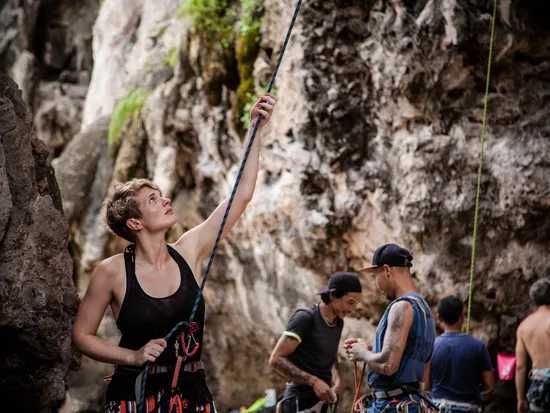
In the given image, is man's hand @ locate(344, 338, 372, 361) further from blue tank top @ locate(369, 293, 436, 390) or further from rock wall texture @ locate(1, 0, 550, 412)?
rock wall texture @ locate(1, 0, 550, 412)

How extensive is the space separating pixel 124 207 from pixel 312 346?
2807 millimetres

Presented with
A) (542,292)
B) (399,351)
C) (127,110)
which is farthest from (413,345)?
(127,110)

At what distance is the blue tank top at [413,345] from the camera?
14.6 ft

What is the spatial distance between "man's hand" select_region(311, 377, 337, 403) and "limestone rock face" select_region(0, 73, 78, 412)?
242cm

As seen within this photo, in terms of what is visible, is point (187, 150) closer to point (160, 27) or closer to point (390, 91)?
point (390, 91)

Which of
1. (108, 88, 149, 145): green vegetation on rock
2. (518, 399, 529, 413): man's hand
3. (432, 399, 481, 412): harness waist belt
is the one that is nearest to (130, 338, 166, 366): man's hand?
(432, 399, 481, 412): harness waist belt

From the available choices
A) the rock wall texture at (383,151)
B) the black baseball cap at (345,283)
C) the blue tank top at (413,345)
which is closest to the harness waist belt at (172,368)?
the blue tank top at (413,345)

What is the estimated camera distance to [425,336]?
14.8 ft

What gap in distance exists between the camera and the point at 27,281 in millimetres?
3619

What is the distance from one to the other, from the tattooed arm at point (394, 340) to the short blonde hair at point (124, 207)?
181cm

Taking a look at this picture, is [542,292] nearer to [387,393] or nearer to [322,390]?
[322,390]

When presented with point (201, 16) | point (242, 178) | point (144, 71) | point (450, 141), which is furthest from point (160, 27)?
point (242, 178)

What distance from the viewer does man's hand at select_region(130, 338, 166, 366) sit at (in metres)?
3.18

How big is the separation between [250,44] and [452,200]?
12.5 ft
